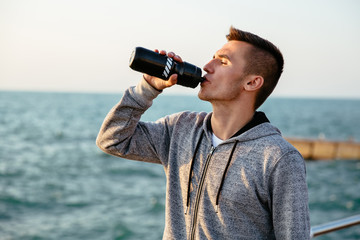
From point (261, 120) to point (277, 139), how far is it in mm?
198

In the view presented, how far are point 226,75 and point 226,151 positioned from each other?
0.41 meters

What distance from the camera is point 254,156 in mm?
1686

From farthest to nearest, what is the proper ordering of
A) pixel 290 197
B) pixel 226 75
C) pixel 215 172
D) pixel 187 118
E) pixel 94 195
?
pixel 94 195 < pixel 187 118 < pixel 226 75 < pixel 215 172 < pixel 290 197

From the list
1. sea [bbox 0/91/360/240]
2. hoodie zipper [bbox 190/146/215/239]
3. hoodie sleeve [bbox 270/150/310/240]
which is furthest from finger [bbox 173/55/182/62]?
sea [bbox 0/91/360/240]

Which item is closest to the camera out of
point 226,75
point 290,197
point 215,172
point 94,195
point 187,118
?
point 290,197

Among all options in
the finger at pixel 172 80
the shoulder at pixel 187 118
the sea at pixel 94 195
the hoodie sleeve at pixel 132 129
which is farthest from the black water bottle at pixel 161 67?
the sea at pixel 94 195

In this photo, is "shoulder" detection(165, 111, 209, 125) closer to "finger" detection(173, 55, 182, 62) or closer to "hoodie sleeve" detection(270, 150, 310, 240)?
"finger" detection(173, 55, 182, 62)

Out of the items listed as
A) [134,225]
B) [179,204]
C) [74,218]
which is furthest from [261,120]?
[74,218]

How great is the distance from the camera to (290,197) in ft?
5.15

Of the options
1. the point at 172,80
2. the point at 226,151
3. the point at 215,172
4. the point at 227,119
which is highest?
the point at 172,80

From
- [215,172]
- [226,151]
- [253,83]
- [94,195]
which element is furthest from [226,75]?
[94,195]

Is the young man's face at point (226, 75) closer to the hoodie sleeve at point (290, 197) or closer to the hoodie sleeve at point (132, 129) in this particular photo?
the hoodie sleeve at point (132, 129)

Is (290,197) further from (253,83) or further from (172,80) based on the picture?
(172,80)

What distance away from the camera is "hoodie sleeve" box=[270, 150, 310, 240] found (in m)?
1.57
